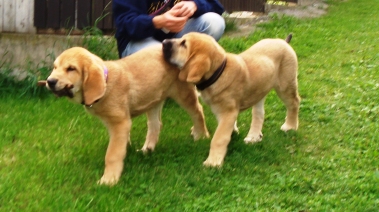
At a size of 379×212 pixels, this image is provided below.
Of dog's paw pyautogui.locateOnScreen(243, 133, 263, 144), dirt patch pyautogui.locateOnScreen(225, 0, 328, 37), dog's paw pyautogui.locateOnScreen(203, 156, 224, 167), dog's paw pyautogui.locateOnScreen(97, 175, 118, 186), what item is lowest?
dirt patch pyautogui.locateOnScreen(225, 0, 328, 37)

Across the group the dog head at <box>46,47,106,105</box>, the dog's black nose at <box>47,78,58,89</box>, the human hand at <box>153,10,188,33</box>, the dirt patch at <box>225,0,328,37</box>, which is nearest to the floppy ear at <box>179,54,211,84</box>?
the human hand at <box>153,10,188,33</box>

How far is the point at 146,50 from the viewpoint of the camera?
3715 mm

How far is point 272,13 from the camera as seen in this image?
9.66 m

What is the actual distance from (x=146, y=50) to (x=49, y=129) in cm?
121

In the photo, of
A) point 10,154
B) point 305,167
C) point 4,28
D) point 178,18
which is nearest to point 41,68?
point 4,28

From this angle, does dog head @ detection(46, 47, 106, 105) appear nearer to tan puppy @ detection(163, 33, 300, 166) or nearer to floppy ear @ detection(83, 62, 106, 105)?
floppy ear @ detection(83, 62, 106, 105)

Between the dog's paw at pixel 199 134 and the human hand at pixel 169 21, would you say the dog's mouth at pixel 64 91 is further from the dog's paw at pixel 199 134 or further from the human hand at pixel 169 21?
the dog's paw at pixel 199 134

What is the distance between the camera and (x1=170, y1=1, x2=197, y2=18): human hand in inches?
156

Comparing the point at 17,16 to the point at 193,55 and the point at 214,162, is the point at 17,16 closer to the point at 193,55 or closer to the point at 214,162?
the point at 193,55

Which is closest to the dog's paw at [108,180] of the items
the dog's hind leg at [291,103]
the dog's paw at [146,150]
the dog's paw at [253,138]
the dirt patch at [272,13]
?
the dog's paw at [146,150]

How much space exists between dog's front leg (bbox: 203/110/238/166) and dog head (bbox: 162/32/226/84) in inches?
14.6

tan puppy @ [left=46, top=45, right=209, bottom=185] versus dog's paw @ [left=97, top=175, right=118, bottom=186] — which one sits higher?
tan puppy @ [left=46, top=45, right=209, bottom=185]

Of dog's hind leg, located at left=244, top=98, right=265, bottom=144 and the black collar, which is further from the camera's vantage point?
dog's hind leg, located at left=244, top=98, right=265, bottom=144

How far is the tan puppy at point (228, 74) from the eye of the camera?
3.49 meters
